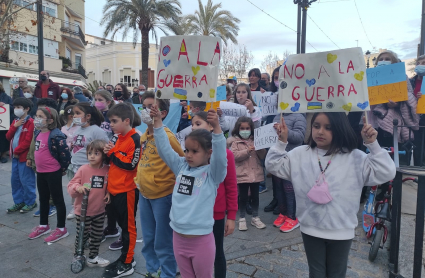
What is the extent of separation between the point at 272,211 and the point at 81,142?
3069 millimetres

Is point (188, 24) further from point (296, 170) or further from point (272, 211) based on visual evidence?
point (296, 170)

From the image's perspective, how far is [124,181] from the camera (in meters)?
3.32

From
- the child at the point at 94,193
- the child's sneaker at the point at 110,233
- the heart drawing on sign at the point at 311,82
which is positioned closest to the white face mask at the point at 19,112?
the child at the point at 94,193

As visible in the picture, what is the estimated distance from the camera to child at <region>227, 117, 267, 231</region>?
439 cm

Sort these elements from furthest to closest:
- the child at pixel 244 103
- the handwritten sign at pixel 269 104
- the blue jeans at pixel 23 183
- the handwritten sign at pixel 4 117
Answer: the handwritten sign at pixel 4 117, the blue jeans at pixel 23 183, the handwritten sign at pixel 269 104, the child at pixel 244 103

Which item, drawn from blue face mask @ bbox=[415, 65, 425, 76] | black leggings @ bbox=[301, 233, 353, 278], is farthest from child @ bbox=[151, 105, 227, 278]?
blue face mask @ bbox=[415, 65, 425, 76]

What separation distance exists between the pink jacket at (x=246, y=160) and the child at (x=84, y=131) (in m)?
1.75

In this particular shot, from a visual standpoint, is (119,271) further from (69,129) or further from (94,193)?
(69,129)

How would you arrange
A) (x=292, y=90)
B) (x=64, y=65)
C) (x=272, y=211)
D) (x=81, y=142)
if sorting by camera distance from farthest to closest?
(x=64, y=65) → (x=272, y=211) → (x=81, y=142) → (x=292, y=90)

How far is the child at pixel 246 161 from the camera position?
439 cm

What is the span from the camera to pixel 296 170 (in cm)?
236

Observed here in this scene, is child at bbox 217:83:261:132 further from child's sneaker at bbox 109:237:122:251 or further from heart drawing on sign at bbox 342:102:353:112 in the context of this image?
heart drawing on sign at bbox 342:102:353:112

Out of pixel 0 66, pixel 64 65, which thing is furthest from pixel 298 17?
pixel 64 65

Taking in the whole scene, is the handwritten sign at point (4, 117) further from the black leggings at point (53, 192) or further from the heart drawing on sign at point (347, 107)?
the heart drawing on sign at point (347, 107)
